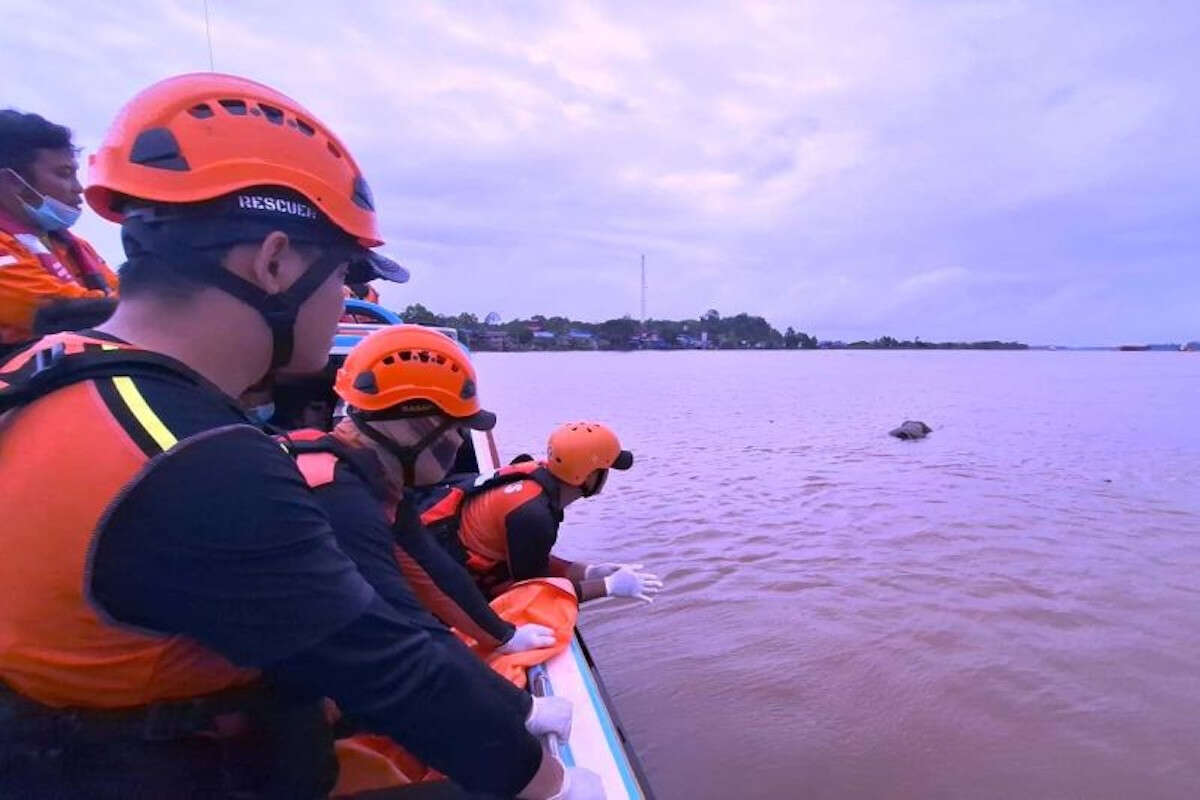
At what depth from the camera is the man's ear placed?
4.21 feet

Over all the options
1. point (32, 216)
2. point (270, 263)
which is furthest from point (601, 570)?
point (270, 263)

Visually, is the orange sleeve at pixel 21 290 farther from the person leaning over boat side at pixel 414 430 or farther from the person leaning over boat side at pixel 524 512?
the person leaning over boat side at pixel 524 512

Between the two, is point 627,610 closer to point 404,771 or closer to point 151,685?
point 404,771

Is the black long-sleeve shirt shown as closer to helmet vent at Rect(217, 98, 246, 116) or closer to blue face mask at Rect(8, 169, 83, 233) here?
helmet vent at Rect(217, 98, 246, 116)

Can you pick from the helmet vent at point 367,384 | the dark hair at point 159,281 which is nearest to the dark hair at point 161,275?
the dark hair at point 159,281

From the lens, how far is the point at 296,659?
4.00ft

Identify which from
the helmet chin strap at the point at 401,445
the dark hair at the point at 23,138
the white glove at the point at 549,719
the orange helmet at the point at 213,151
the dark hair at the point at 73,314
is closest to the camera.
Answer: the orange helmet at the point at 213,151

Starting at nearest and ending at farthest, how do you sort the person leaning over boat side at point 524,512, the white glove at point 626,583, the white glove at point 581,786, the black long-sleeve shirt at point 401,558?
the white glove at point 581,786 → the black long-sleeve shirt at point 401,558 → the person leaning over boat side at point 524,512 → the white glove at point 626,583

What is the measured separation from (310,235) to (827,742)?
425 cm

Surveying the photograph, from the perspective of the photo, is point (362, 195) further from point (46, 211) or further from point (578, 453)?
point (578, 453)

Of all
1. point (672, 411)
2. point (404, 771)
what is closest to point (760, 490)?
point (404, 771)

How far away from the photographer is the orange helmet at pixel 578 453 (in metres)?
4.31

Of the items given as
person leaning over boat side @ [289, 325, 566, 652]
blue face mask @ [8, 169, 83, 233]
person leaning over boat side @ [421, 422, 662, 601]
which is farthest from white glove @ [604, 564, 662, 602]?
blue face mask @ [8, 169, 83, 233]

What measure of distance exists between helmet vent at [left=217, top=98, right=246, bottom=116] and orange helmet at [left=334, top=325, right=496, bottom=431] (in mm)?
1463
